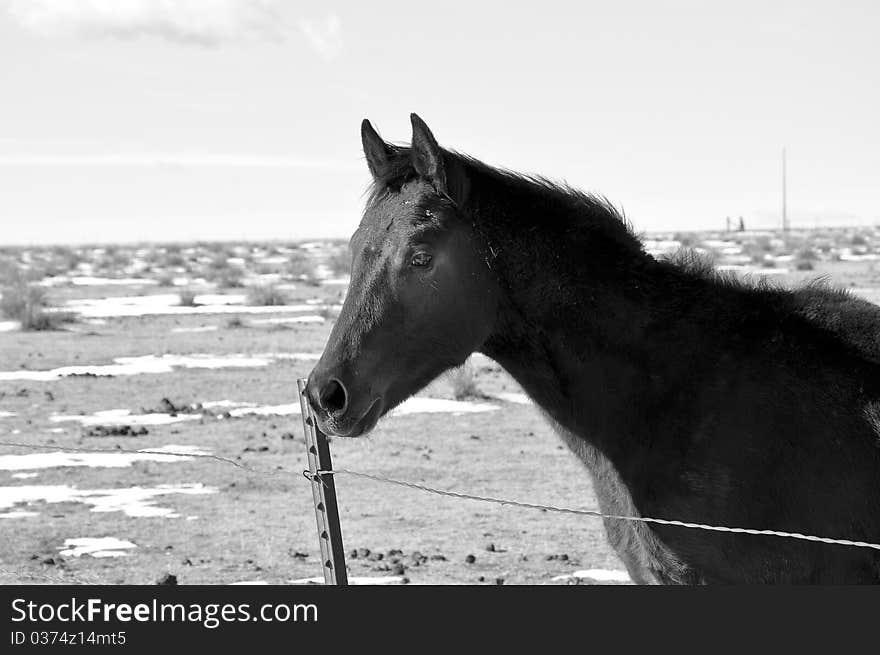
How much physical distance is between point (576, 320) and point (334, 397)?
0.99 meters

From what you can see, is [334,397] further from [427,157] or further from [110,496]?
[110,496]

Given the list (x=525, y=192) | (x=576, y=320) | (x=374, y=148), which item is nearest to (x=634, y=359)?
→ (x=576, y=320)

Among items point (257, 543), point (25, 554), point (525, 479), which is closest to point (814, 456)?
point (257, 543)

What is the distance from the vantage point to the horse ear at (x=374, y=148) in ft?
15.2

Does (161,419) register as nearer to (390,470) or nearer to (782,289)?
(390,470)

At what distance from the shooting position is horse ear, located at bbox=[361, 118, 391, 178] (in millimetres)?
4621

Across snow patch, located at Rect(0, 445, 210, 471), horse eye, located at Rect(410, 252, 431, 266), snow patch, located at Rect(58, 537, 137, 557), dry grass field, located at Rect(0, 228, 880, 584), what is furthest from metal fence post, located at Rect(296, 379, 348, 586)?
snow patch, located at Rect(0, 445, 210, 471)

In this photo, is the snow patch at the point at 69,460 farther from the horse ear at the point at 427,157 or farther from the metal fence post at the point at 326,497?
the horse ear at the point at 427,157

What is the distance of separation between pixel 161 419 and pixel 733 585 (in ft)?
38.6

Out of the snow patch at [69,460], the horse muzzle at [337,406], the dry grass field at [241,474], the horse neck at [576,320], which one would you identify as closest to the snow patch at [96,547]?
the dry grass field at [241,474]

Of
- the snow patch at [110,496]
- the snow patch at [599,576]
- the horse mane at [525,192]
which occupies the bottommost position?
the snow patch at [599,576]

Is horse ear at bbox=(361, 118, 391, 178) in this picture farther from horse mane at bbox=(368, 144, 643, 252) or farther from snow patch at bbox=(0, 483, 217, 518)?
snow patch at bbox=(0, 483, 217, 518)

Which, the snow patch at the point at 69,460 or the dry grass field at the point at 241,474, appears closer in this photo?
the dry grass field at the point at 241,474

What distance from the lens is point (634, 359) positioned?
423cm
